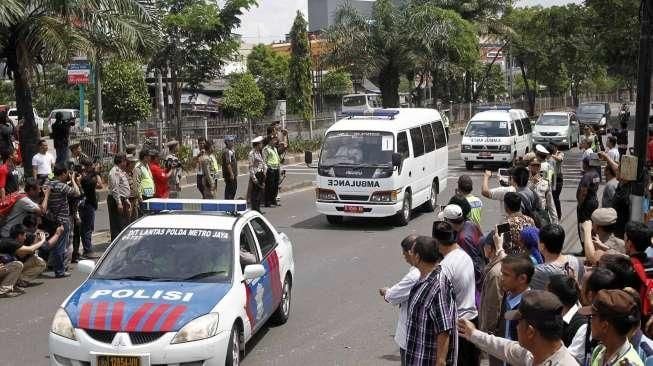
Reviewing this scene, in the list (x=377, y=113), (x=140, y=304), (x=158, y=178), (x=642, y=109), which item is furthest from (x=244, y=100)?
(x=140, y=304)

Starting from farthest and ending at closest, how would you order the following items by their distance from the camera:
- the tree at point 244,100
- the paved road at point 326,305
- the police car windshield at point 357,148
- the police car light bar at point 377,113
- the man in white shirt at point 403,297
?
the tree at point 244,100, the police car light bar at point 377,113, the police car windshield at point 357,148, the paved road at point 326,305, the man in white shirt at point 403,297

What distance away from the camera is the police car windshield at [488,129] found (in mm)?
27469

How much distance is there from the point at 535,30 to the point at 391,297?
184 feet

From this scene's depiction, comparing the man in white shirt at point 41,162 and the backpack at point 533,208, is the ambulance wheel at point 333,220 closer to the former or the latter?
the man in white shirt at point 41,162

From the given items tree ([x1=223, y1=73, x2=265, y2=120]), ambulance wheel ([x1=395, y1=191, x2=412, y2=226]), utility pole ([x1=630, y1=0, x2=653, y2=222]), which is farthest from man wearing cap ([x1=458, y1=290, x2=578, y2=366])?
tree ([x1=223, y1=73, x2=265, y2=120])

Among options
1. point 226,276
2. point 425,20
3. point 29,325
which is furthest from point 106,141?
point 425,20

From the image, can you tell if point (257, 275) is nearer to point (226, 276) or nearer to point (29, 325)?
point (226, 276)

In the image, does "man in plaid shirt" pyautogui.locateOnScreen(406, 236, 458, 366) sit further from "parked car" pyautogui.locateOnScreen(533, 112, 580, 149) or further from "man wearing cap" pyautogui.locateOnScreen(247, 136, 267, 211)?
"parked car" pyautogui.locateOnScreen(533, 112, 580, 149)

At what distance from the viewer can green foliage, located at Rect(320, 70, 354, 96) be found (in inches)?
2034

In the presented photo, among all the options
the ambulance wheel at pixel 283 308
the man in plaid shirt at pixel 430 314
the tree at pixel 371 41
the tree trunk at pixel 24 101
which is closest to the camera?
the man in plaid shirt at pixel 430 314

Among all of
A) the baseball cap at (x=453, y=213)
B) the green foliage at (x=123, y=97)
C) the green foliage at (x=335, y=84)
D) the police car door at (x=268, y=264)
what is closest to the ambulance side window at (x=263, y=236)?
the police car door at (x=268, y=264)

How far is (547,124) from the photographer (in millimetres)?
34781

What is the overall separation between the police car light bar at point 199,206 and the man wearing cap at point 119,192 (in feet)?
14.6

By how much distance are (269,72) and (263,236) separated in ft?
140
